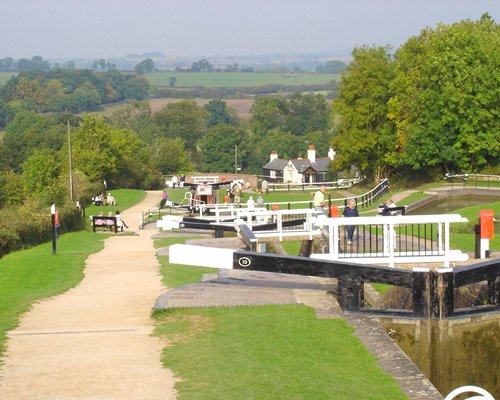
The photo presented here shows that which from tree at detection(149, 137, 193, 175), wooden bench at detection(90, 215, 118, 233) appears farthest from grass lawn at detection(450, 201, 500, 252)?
tree at detection(149, 137, 193, 175)

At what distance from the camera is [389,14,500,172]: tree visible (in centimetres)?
5372

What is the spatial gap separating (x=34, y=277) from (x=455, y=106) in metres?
34.6

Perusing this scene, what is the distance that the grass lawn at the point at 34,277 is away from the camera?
1931cm

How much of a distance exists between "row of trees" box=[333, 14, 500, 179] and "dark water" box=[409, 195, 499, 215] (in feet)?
21.4

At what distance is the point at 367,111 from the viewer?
60.9 metres

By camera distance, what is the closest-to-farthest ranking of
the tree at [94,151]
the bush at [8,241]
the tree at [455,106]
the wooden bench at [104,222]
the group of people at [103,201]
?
the bush at [8,241], the wooden bench at [104,222], the tree at [455,106], the group of people at [103,201], the tree at [94,151]

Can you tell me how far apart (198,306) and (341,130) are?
150 ft

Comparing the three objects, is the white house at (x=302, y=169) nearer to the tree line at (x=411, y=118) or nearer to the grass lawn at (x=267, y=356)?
the tree line at (x=411, y=118)

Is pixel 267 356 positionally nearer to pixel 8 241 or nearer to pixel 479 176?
pixel 8 241

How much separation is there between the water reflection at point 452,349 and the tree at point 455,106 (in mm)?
37203

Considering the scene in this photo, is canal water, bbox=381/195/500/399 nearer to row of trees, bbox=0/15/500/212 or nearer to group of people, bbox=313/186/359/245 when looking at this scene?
group of people, bbox=313/186/359/245

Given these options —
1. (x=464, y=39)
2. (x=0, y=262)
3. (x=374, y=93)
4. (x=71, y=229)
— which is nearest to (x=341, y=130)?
(x=374, y=93)

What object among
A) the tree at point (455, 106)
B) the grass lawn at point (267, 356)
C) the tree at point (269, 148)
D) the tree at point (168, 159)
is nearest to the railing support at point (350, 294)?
the grass lawn at point (267, 356)

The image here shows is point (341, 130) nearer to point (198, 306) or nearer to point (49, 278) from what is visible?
point (49, 278)
